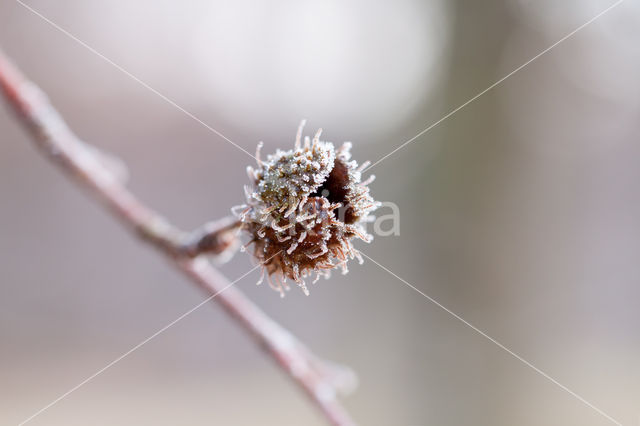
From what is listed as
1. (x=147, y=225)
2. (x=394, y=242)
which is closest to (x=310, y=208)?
(x=147, y=225)

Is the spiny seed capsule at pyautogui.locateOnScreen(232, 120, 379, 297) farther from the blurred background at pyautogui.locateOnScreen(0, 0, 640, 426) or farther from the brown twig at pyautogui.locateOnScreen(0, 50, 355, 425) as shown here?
the blurred background at pyautogui.locateOnScreen(0, 0, 640, 426)

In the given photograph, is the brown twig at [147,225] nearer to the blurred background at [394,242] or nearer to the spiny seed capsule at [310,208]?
the spiny seed capsule at [310,208]

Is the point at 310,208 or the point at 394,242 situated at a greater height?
the point at 394,242

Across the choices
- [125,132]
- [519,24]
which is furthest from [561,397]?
[125,132]

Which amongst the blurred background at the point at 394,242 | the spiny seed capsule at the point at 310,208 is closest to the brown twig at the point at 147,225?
the spiny seed capsule at the point at 310,208

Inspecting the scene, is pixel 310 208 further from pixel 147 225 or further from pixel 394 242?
pixel 394 242
